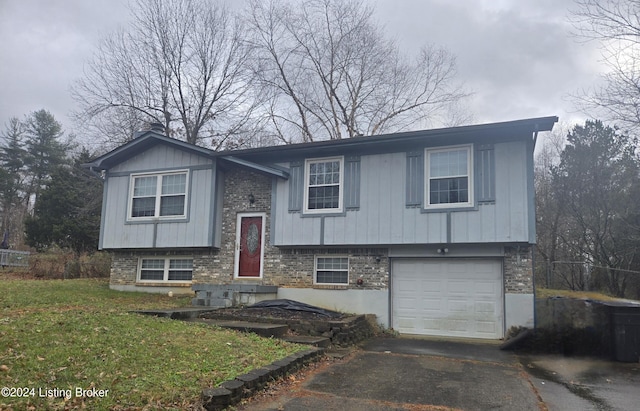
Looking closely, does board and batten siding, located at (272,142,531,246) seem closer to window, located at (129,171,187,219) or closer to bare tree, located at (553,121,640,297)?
window, located at (129,171,187,219)

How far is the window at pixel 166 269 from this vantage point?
1483 cm

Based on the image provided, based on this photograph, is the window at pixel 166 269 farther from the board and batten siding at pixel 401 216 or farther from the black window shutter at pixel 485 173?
the black window shutter at pixel 485 173

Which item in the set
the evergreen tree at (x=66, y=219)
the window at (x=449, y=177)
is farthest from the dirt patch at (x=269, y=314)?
the evergreen tree at (x=66, y=219)

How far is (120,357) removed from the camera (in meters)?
5.89

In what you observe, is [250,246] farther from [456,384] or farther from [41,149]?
[41,149]

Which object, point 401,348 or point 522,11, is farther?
point 522,11

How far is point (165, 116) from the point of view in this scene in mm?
24109

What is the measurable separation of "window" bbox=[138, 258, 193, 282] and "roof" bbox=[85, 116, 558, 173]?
357cm

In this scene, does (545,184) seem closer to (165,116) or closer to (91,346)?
(165,116)

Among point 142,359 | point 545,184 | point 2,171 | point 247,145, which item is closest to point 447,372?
point 142,359

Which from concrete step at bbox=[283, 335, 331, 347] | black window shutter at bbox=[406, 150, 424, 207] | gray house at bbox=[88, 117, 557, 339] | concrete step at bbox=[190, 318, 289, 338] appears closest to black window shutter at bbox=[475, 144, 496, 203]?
gray house at bbox=[88, 117, 557, 339]

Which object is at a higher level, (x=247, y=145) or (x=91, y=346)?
(x=247, y=145)

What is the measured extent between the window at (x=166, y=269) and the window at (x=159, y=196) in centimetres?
156

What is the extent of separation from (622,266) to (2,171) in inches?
1641
